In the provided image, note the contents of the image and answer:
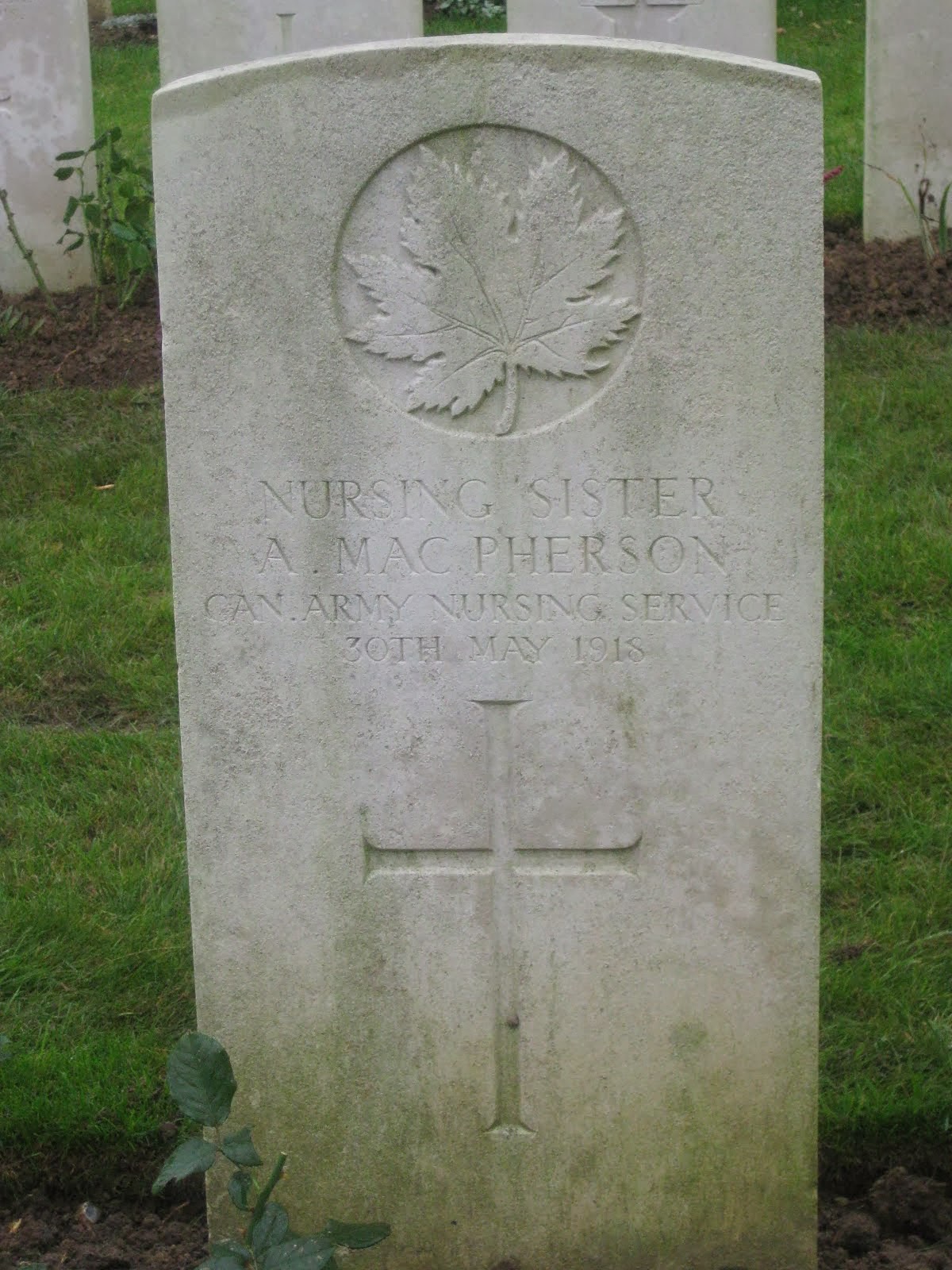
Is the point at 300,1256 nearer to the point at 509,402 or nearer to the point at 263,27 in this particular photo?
the point at 509,402

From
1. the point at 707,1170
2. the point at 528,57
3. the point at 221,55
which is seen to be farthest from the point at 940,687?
the point at 221,55

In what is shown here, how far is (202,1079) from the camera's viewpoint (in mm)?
2369

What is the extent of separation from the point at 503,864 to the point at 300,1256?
2.06 ft

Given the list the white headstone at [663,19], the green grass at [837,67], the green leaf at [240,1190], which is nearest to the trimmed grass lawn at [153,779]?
the green leaf at [240,1190]

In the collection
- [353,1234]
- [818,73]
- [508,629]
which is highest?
[818,73]

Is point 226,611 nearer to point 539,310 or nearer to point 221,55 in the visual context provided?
point 539,310

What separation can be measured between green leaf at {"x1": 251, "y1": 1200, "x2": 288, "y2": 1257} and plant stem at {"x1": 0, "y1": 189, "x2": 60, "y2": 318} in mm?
4966

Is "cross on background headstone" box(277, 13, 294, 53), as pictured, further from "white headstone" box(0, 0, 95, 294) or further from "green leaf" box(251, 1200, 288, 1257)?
"green leaf" box(251, 1200, 288, 1257)

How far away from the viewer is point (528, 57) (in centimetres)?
227

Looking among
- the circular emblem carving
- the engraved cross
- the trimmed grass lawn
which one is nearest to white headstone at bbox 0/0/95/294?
the trimmed grass lawn

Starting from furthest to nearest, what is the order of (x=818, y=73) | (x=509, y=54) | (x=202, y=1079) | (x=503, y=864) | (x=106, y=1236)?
(x=818, y=73), (x=106, y=1236), (x=503, y=864), (x=202, y=1079), (x=509, y=54)

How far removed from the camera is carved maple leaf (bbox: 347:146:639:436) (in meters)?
2.32

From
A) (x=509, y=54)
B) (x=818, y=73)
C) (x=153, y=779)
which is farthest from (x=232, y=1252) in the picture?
(x=818, y=73)

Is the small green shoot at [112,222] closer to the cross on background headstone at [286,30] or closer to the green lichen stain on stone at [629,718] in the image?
the cross on background headstone at [286,30]
